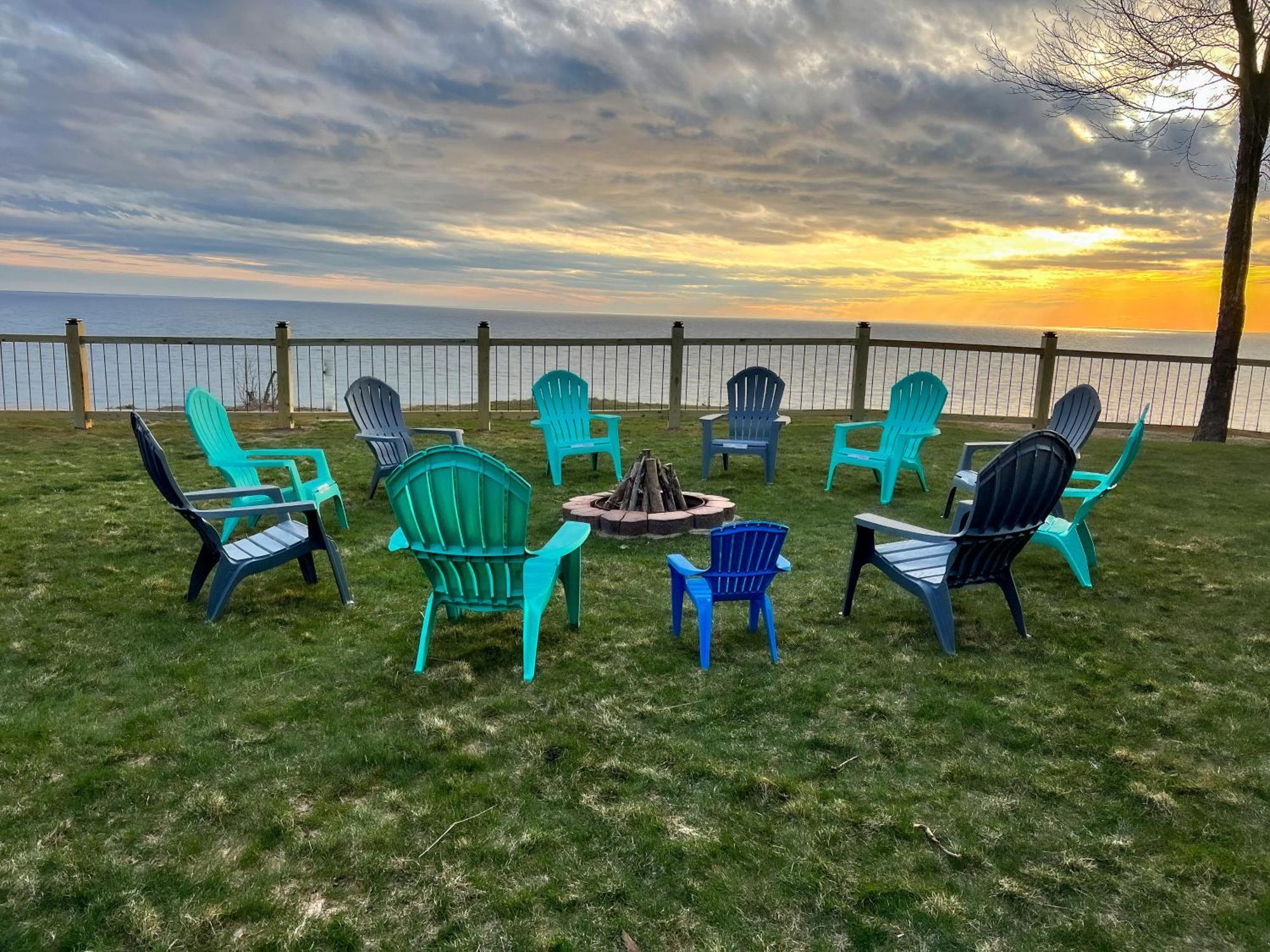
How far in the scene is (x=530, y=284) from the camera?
42500 mm

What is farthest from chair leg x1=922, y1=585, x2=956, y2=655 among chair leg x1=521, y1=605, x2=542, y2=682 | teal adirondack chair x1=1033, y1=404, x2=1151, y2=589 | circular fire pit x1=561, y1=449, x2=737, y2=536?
circular fire pit x1=561, y1=449, x2=737, y2=536

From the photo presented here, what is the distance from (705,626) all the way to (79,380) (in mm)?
10366

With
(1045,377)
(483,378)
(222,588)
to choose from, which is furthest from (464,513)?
(1045,377)

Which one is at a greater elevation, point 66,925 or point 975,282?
point 975,282

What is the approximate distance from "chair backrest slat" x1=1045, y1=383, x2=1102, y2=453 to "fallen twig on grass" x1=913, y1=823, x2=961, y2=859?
4.57 m

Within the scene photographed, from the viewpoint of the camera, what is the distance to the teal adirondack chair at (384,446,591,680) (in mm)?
3191

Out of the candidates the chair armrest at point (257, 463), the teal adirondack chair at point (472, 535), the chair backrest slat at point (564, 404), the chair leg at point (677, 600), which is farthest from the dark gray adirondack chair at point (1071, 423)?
the chair armrest at point (257, 463)

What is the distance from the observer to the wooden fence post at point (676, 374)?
10.6 metres

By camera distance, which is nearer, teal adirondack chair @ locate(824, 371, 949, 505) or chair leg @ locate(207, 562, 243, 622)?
chair leg @ locate(207, 562, 243, 622)

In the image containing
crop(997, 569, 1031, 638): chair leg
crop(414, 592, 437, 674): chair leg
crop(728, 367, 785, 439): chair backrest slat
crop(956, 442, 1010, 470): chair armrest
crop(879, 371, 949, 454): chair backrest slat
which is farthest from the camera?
crop(728, 367, 785, 439): chair backrest slat

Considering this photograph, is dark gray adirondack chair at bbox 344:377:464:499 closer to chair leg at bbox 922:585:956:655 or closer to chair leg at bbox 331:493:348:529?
chair leg at bbox 331:493:348:529

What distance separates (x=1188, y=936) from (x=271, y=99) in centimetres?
1971

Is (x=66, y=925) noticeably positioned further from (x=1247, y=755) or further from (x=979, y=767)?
(x=1247, y=755)

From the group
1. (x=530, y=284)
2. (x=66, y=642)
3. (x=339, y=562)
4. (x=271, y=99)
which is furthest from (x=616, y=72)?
(x=530, y=284)
